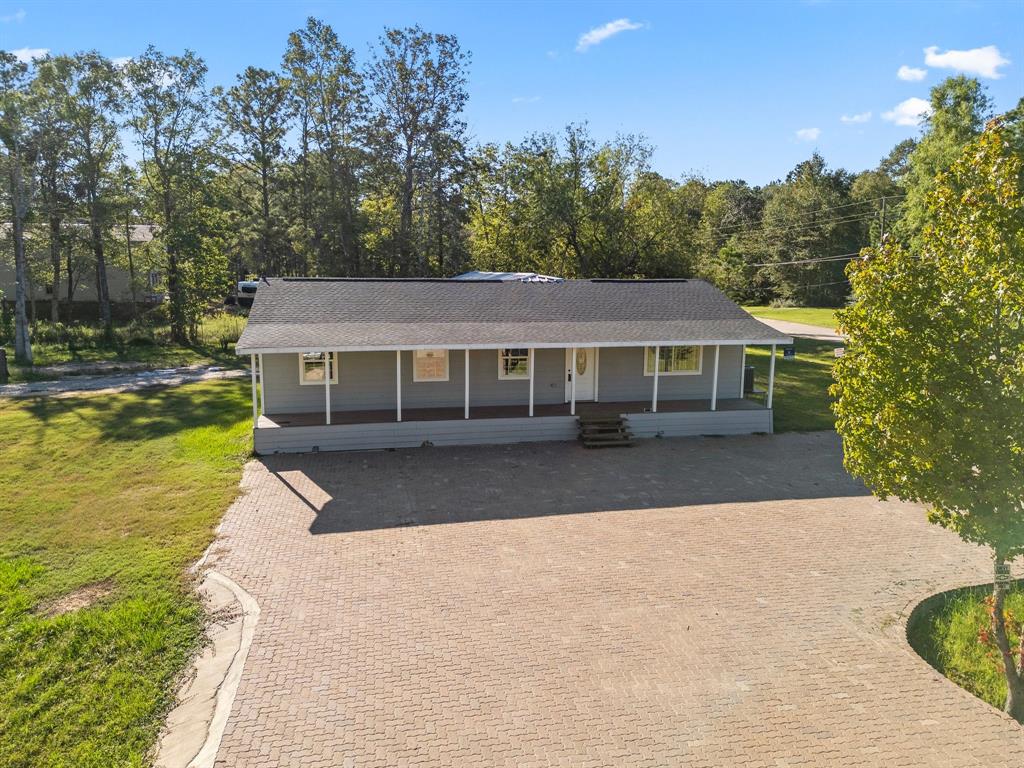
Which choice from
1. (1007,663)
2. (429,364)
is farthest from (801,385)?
(1007,663)

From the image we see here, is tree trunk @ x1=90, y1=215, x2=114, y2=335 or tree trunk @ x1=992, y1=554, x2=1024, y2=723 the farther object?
tree trunk @ x1=90, y1=215, x2=114, y2=335

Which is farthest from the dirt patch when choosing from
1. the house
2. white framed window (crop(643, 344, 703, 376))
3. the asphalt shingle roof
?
white framed window (crop(643, 344, 703, 376))

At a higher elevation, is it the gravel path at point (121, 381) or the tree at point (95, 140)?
the tree at point (95, 140)

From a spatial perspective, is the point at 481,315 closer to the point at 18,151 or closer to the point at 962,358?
the point at 962,358

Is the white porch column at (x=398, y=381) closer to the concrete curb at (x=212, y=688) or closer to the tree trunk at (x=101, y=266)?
the concrete curb at (x=212, y=688)

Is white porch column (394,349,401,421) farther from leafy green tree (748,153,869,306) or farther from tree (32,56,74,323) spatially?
leafy green tree (748,153,869,306)

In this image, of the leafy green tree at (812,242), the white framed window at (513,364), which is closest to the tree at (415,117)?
the white framed window at (513,364)
